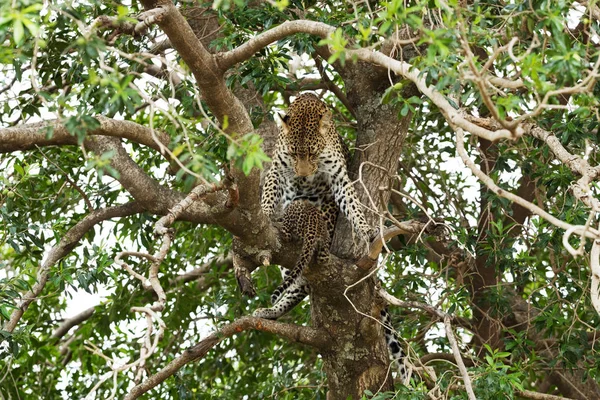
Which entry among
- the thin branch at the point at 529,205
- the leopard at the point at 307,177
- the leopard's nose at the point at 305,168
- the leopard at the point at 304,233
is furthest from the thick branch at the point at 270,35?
the leopard's nose at the point at 305,168

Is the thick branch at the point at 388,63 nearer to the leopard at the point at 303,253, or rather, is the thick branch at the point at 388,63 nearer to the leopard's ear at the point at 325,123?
the leopard at the point at 303,253

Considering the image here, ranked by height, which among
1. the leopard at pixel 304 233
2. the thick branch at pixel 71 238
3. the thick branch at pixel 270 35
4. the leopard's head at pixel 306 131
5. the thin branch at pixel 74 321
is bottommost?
the leopard at pixel 304 233

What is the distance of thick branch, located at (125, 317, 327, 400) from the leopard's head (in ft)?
4.14

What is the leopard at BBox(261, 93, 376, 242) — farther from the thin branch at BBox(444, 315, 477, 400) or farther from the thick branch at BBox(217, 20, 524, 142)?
the thick branch at BBox(217, 20, 524, 142)

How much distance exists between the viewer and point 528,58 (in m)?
4.27

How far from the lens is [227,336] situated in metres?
6.54

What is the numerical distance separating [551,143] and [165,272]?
3.86m

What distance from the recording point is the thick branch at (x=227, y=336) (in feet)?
20.5

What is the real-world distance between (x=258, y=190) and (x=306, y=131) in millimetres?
1846

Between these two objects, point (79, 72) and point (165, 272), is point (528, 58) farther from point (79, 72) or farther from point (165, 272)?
point (165, 272)

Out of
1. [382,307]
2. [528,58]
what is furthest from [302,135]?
[528,58]

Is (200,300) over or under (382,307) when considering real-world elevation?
over

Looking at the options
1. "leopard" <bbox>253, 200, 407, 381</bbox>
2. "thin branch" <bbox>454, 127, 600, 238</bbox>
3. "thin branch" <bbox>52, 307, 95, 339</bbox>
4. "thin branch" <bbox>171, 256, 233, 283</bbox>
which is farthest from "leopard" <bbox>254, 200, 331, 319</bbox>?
"thin branch" <bbox>52, 307, 95, 339</bbox>

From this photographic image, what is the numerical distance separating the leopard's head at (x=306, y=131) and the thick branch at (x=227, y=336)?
4.14 feet
